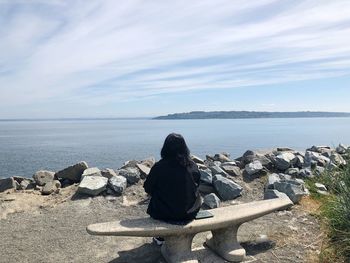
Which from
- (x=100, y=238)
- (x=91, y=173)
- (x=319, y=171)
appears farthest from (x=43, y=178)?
(x=319, y=171)

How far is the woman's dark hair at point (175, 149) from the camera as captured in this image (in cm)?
610

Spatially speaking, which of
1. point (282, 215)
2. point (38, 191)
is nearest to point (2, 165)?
point (38, 191)

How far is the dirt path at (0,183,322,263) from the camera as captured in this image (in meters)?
6.52

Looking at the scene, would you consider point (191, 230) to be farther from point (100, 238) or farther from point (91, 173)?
point (91, 173)

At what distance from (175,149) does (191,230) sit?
1152mm

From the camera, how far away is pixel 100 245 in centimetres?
698

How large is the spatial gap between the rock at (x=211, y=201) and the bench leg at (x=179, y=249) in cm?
254

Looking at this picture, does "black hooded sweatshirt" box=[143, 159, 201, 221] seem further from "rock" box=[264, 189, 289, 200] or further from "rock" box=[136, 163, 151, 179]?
"rock" box=[136, 163, 151, 179]

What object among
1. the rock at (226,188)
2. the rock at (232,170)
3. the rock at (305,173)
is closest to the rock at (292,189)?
the rock at (226,188)

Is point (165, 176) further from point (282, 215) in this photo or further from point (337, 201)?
point (282, 215)

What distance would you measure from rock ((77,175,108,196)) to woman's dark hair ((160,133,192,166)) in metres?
3.47

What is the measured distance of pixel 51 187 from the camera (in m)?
10.0

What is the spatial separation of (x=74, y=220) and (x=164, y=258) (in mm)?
2497

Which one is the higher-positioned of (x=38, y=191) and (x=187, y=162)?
(x=187, y=162)
